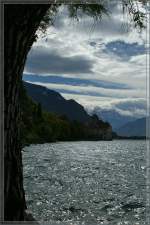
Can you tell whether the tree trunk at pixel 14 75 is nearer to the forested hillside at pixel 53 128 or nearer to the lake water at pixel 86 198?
the lake water at pixel 86 198

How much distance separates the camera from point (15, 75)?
334 cm

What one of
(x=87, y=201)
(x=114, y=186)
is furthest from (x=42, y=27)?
(x=114, y=186)

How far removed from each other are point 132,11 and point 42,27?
1.45 metres

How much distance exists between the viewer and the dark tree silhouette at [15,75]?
10.6 feet

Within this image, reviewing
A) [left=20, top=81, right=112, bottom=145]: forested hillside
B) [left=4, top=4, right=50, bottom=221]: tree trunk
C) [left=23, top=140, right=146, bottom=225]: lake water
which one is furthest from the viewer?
[left=20, top=81, right=112, bottom=145]: forested hillside

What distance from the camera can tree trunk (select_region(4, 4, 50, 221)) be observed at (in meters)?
3.24

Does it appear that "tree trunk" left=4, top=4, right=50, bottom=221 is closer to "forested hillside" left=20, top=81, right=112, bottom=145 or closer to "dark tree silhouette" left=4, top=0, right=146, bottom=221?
"dark tree silhouette" left=4, top=0, right=146, bottom=221

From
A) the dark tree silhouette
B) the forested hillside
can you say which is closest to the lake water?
the dark tree silhouette

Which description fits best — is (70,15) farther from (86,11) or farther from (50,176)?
(50,176)

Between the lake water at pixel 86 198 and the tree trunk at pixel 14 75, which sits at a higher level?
the tree trunk at pixel 14 75

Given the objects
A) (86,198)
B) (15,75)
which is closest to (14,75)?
(15,75)

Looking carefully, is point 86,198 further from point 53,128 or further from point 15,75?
point 53,128

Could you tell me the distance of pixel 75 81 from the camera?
22.4 ft

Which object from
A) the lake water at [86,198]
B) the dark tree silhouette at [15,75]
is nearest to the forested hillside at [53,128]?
the lake water at [86,198]
